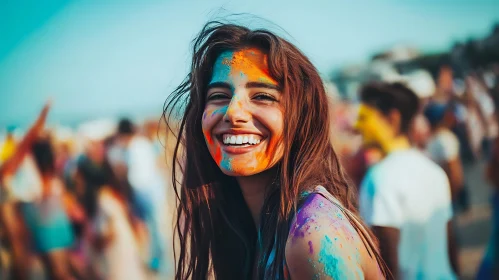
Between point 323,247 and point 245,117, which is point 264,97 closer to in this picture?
point 245,117

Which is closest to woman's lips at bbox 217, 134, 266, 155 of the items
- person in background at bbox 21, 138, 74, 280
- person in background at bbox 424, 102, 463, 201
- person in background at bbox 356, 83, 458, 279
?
person in background at bbox 356, 83, 458, 279

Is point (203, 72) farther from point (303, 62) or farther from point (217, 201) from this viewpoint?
point (217, 201)

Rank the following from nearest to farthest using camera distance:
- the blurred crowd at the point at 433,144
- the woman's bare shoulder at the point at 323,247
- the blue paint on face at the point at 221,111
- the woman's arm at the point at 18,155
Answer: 1. the woman's bare shoulder at the point at 323,247
2. the blue paint on face at the point at 221,111
3. the blurred crowd at the point at 433,144
4. the woman's arm at the point at 18,155

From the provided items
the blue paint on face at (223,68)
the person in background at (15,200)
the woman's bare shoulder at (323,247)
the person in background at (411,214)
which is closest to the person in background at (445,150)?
the person in background at (411,214)

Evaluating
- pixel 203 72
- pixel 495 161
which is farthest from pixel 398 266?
pixel 203 72

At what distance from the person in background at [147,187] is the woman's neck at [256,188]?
418 cm

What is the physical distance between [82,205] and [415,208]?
3.64 m

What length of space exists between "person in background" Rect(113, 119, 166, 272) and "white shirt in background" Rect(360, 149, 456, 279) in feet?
10.4

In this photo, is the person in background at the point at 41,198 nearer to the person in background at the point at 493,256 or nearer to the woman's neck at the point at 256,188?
the person in background at the point at 493,256

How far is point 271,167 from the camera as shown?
180cm

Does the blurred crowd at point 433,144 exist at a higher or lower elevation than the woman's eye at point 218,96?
lower

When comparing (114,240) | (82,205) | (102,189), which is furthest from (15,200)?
(114,240)

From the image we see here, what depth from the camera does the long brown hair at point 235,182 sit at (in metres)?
1.63

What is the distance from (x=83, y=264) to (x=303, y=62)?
4.56m
